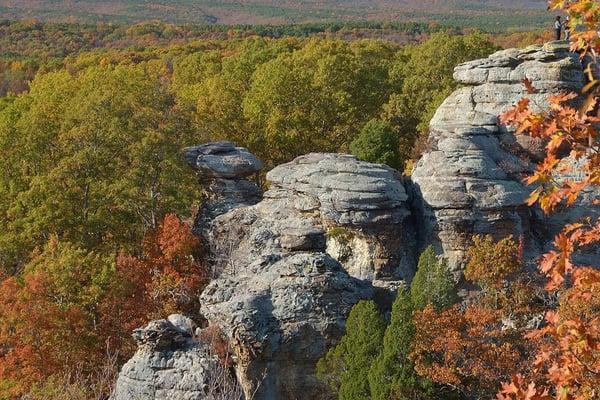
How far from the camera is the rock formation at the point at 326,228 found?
23875 mm

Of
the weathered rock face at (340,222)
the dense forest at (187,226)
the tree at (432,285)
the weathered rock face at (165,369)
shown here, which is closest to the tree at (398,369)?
the dense forest at (187,226)

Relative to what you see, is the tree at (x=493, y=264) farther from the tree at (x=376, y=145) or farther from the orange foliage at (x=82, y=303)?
the tree at (x=376, y=145)

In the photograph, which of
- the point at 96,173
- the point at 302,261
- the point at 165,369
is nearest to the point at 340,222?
the point at 302,261

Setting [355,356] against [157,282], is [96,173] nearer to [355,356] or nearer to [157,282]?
[157,282]

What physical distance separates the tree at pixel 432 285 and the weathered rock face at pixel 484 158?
394 cm

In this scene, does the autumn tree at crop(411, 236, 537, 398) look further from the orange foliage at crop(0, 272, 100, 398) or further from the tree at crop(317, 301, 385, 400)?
the orange foliage at crop(0, 272, 100, 398)

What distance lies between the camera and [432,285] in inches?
877

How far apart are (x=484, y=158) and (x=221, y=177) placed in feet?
37.2

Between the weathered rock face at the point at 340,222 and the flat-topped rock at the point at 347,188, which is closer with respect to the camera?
the flat-topped rock at the point at 347,188

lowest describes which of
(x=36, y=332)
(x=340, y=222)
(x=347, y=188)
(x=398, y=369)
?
(x=36, y=332)

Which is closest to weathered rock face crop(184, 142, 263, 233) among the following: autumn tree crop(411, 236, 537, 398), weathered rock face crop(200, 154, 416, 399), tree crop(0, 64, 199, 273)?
tree crop(0, 64, 199, 273)

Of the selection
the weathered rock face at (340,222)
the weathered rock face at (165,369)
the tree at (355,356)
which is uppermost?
the weathered rock face at (340,222)

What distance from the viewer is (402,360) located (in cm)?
2027

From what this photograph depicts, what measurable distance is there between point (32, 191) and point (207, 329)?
10.1m
